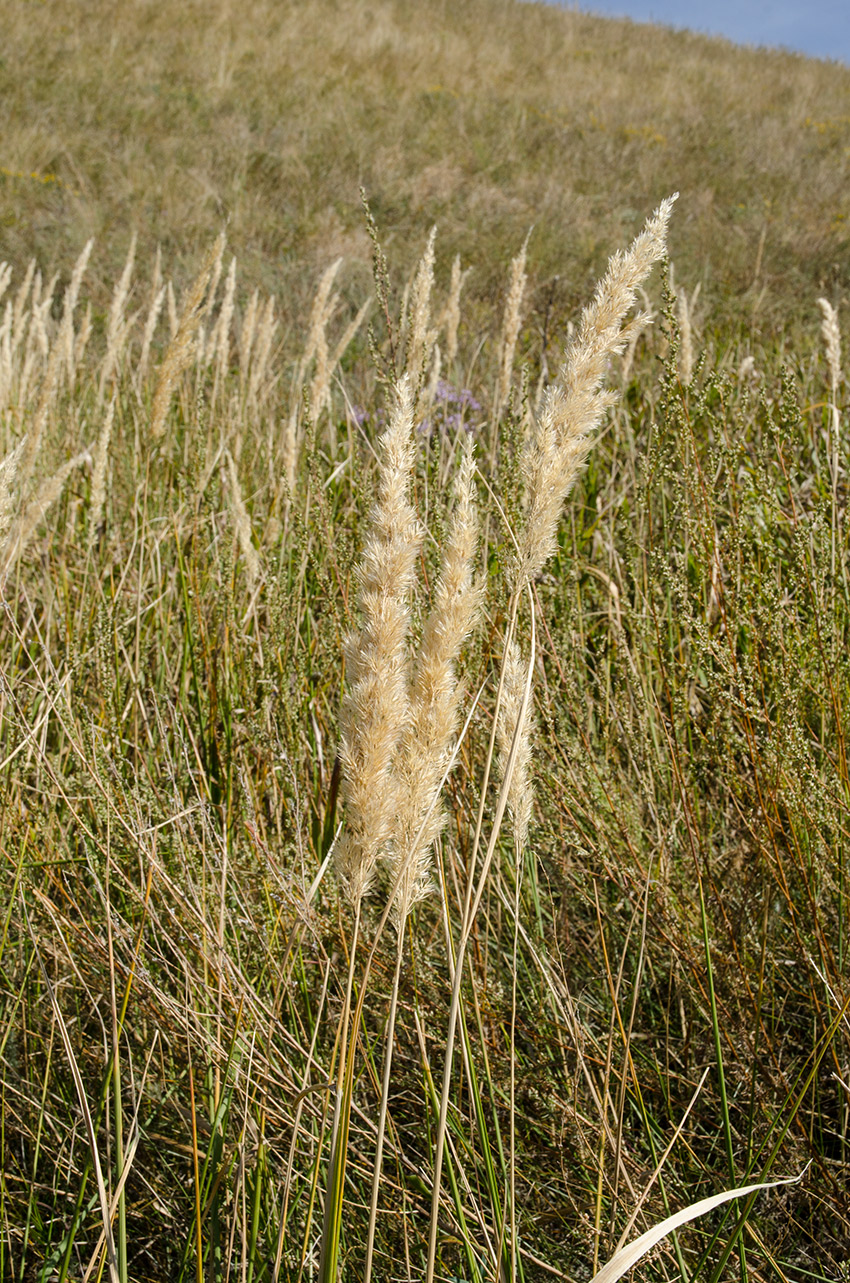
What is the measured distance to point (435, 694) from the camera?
0.63 meters

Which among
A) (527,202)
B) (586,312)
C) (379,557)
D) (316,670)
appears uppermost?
(527,202)

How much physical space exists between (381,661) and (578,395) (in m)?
0.27

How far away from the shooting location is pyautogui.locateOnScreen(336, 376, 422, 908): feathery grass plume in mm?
595

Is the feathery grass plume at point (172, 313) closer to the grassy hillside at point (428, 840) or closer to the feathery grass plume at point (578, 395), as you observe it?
the grassy hillside at point (428, 840)

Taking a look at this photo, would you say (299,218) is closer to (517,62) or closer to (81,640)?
(81,640)

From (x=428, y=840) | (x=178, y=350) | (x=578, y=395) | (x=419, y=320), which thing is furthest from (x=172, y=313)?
(x=428, y=840)

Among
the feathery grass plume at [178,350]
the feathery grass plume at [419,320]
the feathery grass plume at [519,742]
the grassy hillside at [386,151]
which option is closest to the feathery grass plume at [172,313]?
the feathery grass plume at [178,350]

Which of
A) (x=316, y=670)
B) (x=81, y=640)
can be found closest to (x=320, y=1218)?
(x=316, y=670)

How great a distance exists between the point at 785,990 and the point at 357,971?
2.41 feet

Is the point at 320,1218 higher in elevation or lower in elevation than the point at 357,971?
lower

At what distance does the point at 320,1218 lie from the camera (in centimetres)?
100

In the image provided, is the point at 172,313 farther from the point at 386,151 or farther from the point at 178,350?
the point at 386,151

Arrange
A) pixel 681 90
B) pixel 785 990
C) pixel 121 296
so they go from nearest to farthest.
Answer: pixel 785 990 < pixel 121 296 < pixel 681 90

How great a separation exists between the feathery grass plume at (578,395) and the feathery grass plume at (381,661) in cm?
12
